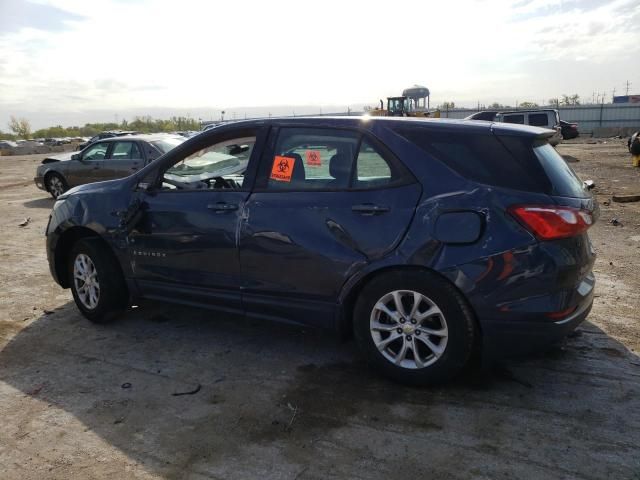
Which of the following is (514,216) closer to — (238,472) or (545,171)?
(545,171)

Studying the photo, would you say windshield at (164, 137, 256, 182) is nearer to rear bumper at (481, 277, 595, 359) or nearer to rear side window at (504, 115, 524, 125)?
rear bumper at (481, 277, 595, 359)

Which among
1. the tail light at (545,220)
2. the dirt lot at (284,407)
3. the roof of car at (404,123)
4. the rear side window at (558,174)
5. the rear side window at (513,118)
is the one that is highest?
the roof of car at (404,123)

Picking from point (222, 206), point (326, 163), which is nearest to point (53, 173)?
point (222, 206)

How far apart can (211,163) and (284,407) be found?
6.75 ft

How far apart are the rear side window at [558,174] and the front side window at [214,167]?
2.01 meters

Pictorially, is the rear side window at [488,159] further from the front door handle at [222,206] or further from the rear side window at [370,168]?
the front door handle at [222,206]

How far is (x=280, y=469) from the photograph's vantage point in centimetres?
270

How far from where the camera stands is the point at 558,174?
3305 mm

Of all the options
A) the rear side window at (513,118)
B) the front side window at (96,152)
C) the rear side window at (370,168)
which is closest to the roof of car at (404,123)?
→ the rear side window at (370,168)

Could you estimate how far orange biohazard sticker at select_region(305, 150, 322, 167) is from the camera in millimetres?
3717

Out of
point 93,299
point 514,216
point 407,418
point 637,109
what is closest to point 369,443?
point 407,418

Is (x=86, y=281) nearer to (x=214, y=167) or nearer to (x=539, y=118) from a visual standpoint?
(x=214, y=167)

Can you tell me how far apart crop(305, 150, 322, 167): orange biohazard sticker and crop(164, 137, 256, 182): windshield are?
58 cm

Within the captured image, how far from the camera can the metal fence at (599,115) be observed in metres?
48.1
